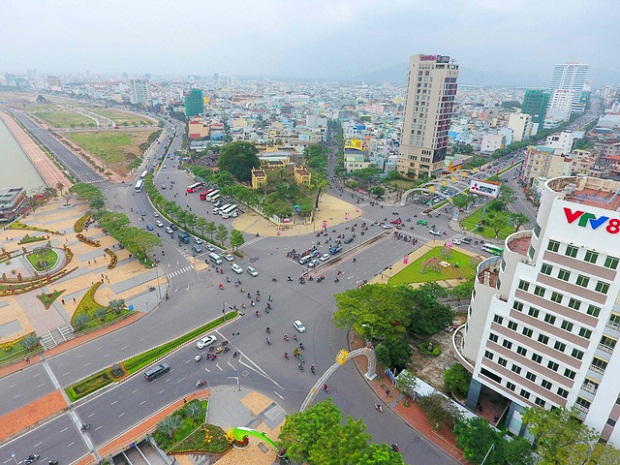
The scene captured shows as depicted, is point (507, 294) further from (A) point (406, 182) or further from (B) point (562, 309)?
(A) point (406, 182)

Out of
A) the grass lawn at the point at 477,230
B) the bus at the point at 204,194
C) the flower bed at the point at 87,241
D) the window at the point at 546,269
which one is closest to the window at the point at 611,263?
the window at the point at 546,269

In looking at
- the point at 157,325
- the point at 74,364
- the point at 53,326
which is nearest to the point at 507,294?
the point at 157,325

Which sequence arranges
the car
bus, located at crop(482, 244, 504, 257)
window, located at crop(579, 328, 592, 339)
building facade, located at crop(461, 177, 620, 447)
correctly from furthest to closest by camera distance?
1. bus, located at crop(482, 244, 504, 257)
2. the car
3. window, located at crop(579, 328, 592, 339)
4. building facade, located at crop(461, 177, 620, 447)

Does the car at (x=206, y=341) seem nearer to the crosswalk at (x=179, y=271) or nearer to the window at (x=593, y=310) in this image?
the crosswalk at (x=179, y=271)

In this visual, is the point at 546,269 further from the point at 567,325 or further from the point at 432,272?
the point at 432,272

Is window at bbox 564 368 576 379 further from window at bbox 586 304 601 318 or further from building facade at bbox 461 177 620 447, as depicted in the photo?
window at bbox 586 304 601 318

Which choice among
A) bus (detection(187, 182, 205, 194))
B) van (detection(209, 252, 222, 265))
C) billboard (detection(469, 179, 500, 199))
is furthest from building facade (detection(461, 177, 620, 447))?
bus (detection(187, 182, 205, 194))
